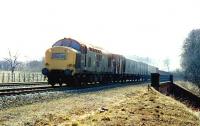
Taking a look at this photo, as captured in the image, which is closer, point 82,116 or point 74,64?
point 82,116

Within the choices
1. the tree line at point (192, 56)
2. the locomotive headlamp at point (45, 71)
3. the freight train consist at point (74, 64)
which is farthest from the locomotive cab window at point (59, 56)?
the tree line at point (192, 56)

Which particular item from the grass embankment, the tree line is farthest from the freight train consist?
the tree line

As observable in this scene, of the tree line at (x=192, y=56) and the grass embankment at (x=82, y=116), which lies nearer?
the grass embankment at (x=82, y=116)

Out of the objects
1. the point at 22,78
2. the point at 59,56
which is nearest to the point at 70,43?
the point at 59,56

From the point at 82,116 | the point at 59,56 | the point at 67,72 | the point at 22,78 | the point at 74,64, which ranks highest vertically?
the point at 59,56

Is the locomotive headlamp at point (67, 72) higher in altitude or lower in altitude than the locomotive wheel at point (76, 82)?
higher

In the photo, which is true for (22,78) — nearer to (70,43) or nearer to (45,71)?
(70,43)

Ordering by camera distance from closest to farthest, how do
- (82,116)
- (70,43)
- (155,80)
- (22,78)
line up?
(82,116)
(155,80)
(70,43)
(22,78)

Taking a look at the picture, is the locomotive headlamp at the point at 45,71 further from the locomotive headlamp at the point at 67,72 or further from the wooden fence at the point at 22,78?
the wooden fence at the point at 22,78

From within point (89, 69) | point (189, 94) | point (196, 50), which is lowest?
point (189, 94)

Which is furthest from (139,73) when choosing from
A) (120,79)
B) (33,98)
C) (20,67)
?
(20,67)

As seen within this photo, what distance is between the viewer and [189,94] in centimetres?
3791

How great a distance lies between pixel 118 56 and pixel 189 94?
9.31 meters

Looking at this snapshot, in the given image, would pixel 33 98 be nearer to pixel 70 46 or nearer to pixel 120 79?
pixel 70 46
